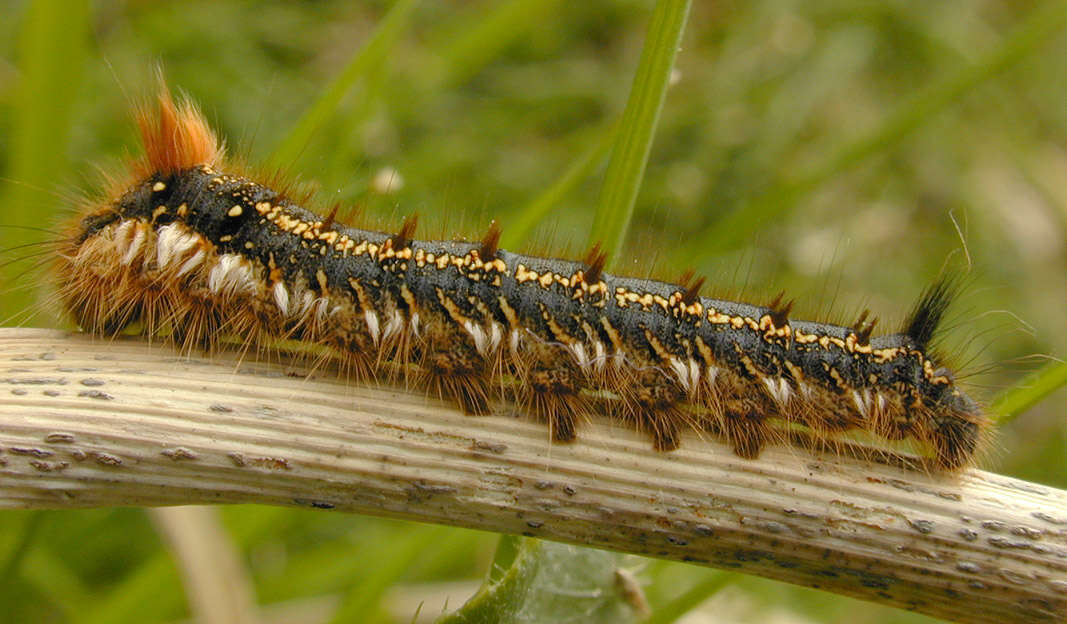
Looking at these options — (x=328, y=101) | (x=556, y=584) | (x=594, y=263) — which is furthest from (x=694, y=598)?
(x=328, y=101)

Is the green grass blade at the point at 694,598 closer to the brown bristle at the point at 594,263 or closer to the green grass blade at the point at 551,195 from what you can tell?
the brown bristle at the point at 594,263

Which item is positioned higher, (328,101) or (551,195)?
(328,101)

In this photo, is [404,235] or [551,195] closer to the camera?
[404,235]

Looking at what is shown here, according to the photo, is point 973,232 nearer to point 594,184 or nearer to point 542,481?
point 594,184

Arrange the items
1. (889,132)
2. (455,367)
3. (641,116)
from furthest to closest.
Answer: (889,132)
(455,367)
(641,116)

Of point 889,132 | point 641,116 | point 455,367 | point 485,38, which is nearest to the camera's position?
point 641,116

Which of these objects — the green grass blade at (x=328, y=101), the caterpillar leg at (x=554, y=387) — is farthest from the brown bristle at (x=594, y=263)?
the green grass blade at (x=328, y=101)

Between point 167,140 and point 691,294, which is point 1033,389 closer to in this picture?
point 691,294

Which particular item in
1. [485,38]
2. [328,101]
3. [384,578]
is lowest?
[384,578]

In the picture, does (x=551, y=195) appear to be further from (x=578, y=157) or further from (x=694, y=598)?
(x=694, y=598)
